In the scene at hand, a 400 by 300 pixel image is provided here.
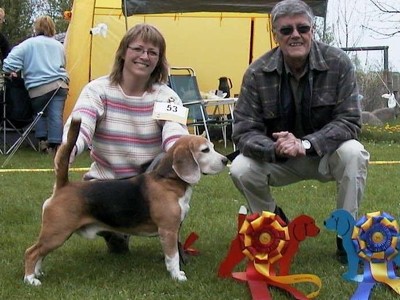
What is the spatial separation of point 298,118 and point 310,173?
1.01ft

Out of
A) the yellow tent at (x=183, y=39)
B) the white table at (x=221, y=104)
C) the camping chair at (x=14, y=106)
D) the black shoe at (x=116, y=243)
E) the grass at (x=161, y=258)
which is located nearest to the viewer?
the grass at (x=161, y=258)

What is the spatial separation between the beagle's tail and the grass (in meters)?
0.51

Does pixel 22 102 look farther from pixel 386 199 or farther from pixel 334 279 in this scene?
pixel 334 279

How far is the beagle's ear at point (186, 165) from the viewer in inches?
119

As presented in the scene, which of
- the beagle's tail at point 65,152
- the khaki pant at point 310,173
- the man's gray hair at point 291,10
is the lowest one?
the khaki pant at point 310,173

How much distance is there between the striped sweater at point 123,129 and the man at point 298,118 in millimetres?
393

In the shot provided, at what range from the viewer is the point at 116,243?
362cm

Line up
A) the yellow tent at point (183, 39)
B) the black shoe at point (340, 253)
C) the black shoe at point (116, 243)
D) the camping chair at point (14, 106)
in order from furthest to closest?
1. the yellow tent at point (183, 39)
2. the camping chair at point (14, 106)
3. the black shoe at point (116, 243)
4. the black shoe at point (340, 253)

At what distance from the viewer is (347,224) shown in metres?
2.89

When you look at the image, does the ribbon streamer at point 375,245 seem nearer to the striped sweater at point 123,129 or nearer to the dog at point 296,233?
the dog at point 296,233

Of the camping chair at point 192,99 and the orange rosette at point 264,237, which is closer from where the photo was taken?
the orange rosette at point 264,237

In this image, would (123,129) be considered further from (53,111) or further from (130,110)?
(53,111)

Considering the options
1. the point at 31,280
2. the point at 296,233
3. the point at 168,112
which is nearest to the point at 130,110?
the point at 168,112

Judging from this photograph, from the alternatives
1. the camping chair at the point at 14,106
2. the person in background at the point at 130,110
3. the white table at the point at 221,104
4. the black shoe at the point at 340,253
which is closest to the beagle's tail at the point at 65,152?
the person in background at the point at 130,110
